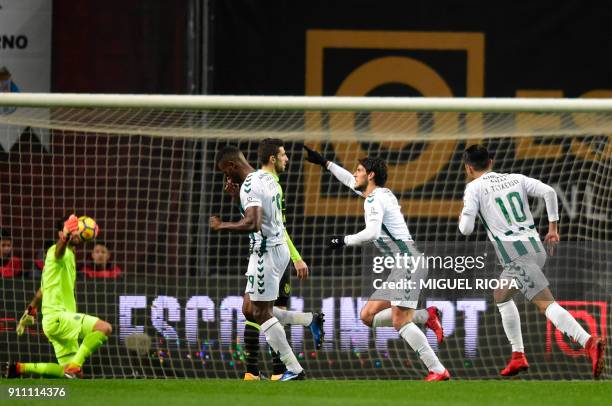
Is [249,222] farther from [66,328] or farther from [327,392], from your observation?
[66,328]

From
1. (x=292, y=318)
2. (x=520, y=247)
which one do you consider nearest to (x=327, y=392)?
(x=292, y=318)

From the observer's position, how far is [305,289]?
11461 mm

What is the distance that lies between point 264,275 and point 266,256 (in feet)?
0.51

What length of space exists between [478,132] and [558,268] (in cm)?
128

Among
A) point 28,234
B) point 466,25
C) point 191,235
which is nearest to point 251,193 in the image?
point 191,235

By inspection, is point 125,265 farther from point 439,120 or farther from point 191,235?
point 439,120

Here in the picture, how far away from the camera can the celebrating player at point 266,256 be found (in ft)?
32.7

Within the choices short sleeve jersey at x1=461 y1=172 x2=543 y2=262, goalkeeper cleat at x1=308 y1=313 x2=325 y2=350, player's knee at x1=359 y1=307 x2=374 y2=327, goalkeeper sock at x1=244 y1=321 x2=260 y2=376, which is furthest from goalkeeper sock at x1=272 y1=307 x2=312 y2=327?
short sleeve jersey at x1=461 y1=172 x2=543 y2=262

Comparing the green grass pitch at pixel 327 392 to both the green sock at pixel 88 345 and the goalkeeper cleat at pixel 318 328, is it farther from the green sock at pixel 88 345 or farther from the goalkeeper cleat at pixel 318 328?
the goalkeeper cleat at pixel 318 328

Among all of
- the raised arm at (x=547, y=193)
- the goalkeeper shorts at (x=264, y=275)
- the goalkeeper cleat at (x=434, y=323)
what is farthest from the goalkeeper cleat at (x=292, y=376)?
the raised arm at (x=547, y=193)

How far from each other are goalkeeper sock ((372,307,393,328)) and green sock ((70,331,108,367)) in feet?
6.31

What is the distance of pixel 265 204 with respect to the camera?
10.1 meters

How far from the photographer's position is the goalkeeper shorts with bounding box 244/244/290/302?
10.0 meters

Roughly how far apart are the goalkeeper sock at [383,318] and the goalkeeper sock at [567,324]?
3.66 feet
